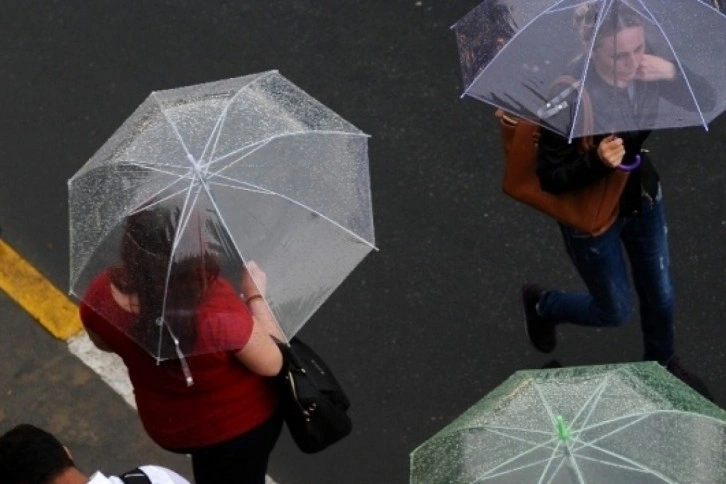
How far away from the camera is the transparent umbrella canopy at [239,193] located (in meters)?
3.90

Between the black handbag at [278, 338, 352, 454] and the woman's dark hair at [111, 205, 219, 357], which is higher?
the woman's dark hair at [111, 205, 219, 357]

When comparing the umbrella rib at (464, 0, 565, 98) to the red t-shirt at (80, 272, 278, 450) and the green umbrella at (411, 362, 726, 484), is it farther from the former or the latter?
the green umbrella at (411, 362, 726, 484)

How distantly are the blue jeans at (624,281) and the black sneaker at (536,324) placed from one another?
2.6 inches

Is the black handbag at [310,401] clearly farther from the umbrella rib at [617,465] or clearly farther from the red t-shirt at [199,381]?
the umbrella rib at [617,465]

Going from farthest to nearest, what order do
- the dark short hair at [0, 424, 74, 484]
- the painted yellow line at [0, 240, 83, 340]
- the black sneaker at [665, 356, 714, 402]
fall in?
the painted yellow line at [0, 240, 83, 340]
the black sneaker at [665, 356, 714, 402]
the dark short hair at [0, 424, 74, 484]

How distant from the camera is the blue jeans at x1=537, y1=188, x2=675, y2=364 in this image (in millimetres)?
4742

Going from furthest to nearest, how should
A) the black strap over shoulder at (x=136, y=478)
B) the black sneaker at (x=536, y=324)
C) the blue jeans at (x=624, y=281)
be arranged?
the black sneaker at (x=536, y=324) → the blue jeans at (x=624, y=281) → the black strap over shoulder at (x=136, y=478)

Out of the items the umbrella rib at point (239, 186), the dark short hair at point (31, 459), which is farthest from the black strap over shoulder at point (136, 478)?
the umbrella rib at point (239, 186)

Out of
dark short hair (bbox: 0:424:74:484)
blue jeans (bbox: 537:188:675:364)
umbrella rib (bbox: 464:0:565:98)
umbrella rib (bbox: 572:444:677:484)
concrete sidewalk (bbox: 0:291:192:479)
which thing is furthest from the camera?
concrete sidewalk (bbox: 0:291:192:479)

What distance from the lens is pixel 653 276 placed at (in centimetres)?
497

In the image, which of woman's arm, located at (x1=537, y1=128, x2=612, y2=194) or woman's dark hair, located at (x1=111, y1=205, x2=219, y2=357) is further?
woman's arm, located at (x1=537, y1=128, x2=612, y2=194)

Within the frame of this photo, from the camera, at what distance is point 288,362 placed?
423 centimetres

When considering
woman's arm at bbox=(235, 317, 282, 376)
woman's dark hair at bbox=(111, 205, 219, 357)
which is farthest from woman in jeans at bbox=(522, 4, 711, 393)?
woman's dark hair at bbox=(111, 205, 219, 357)

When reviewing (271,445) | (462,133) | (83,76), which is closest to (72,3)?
(83,76)
